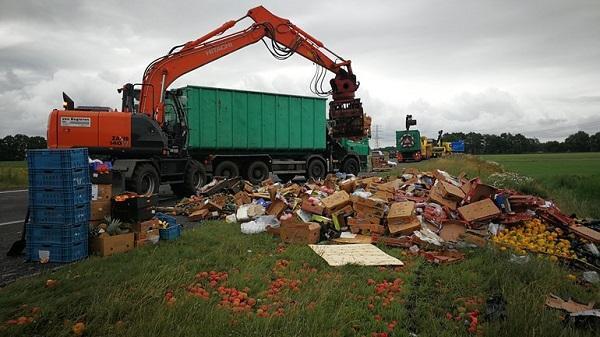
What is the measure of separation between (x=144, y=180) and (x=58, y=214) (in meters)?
5.57

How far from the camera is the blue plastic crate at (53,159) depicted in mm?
4926

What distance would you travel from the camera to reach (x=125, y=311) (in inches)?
127

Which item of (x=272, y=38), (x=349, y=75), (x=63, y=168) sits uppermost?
(x=272, y=38)

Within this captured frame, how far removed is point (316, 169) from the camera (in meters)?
16.3

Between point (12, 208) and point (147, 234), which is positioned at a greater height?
point (147, 234)

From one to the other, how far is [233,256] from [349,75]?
10897mm

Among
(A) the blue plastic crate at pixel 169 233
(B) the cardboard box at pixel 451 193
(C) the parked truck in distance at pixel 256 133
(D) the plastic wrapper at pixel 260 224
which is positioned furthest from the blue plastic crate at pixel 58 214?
(C) the parked truck in distance at pixel 256 133

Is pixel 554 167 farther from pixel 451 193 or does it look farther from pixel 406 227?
pixel 406 227

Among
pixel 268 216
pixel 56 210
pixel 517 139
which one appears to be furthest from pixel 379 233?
pixel 517 139

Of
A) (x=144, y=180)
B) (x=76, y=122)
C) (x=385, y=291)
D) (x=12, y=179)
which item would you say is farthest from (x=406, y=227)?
(x=12, y=179)

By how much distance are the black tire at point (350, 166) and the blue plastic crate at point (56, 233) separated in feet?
44.7

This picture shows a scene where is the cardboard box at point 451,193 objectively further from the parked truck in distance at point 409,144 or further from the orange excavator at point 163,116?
the parked truck in distance at point 409,144

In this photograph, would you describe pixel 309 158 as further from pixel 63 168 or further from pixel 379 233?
pixel 63 168

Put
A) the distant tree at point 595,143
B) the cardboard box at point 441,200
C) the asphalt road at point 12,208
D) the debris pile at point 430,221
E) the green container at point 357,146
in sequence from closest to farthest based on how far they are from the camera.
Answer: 1. the debris pile at point 430,221
2. the cardboard box at point 441,200
3. the asphalt road at point 12,208
4. the green container at point 357,146
5. the distant tree at point 595,143
